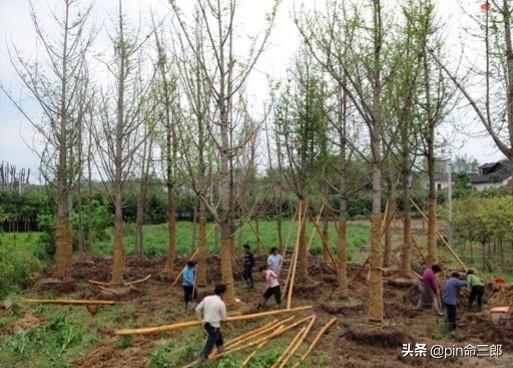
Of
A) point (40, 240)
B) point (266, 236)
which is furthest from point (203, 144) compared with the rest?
point (266, 236)

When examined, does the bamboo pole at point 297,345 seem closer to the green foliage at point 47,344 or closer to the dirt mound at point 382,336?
the dirt mound at point 382,336

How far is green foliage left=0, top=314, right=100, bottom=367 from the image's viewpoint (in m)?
8.72

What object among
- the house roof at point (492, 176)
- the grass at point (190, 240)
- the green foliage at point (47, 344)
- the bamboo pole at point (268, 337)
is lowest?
the green foliage at point (47, 344)

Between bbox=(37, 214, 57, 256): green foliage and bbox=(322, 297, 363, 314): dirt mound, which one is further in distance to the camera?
bbox=(37, 214, 57, 256): green foliage

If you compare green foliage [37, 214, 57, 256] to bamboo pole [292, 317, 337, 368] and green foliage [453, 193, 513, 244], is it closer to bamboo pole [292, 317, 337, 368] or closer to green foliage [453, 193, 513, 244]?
bamboo pole [292, 317, 337, 368]

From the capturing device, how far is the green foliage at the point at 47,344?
8.72m

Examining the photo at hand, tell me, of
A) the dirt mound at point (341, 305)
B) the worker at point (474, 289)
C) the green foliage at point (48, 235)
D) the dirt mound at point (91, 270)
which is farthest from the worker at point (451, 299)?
the green foliage at point (48, 235)

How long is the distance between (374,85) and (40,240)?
14.7 metres

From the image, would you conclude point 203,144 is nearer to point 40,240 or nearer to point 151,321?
point 151,321

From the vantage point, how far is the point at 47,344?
31.4ft

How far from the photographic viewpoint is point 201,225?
13984 mm

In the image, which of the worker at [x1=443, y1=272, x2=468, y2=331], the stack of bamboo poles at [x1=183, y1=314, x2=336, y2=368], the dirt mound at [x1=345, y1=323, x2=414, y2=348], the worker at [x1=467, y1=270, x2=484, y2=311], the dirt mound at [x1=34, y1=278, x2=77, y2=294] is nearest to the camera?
the stack of bamboo poles at [x1=183, y1=314, x2=336, y2=368]

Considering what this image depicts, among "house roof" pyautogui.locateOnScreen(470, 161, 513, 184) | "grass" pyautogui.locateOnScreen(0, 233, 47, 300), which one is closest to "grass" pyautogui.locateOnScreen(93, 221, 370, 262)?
"grass" pyautogui.locateOnScreen(0, 233, 47, 300)

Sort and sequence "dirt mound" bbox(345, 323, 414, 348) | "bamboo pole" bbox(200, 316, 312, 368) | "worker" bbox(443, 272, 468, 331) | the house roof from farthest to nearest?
the house roof → "worker" bbox(443, 272, 468, 331) → "dirt mound" bbox(345, 323, 414, 348) → "bamboo pole" bbox(200, 316, 312, 368)
